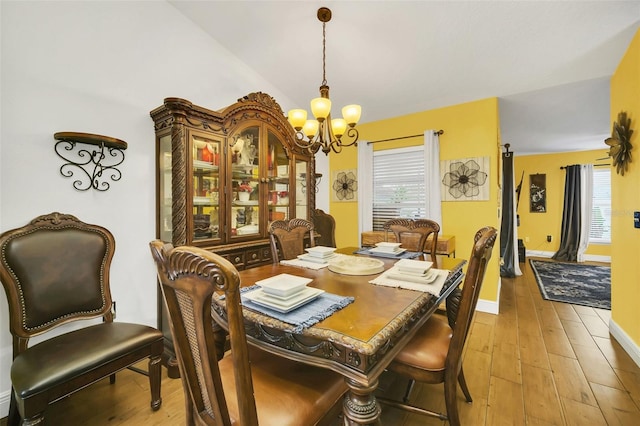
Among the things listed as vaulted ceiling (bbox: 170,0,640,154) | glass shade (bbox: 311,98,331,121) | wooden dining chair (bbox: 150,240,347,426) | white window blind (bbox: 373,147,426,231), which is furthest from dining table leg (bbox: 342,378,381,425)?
white window blind (bbox: 373,147,426,231)

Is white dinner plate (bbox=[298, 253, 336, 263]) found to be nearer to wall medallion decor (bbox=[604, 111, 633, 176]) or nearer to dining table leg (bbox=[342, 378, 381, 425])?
dining table leg (bbox=[342, 378, 381, 425])

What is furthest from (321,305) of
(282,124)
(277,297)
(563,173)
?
(563,173)

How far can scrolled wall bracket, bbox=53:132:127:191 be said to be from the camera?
64.7 inches

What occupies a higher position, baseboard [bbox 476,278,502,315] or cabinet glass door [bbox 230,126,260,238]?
cabinet glass door [bbox 230,126,260,238]

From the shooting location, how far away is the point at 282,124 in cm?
274

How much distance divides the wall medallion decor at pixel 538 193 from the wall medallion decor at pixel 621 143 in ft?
15.3

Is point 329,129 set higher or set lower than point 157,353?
higher

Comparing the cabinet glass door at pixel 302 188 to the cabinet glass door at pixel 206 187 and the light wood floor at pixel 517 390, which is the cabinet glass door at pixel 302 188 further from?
the light wood floor at pixel 517 390

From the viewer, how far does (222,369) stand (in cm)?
106

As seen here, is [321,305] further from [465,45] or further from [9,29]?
[465,45]

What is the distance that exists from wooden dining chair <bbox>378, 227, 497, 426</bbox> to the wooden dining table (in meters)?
0.15

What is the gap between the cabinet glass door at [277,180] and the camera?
267 cm

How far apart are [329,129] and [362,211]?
2.23 meters

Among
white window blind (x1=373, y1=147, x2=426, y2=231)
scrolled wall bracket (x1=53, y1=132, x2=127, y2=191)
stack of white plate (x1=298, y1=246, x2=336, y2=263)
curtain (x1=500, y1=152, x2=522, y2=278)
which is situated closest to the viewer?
scrolled wall bracket (x1=53, y1=132, x2=127, y2=191)
